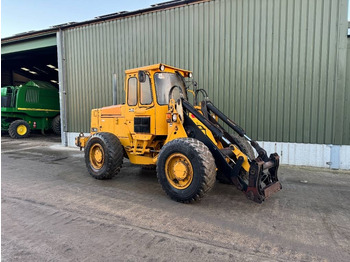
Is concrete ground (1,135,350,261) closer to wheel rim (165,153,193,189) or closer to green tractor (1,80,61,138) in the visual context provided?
wheel rim (165,153,193,189)

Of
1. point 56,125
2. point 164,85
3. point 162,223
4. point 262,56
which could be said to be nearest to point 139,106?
point 164,85

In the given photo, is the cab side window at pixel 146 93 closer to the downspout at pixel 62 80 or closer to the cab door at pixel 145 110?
the cab door at pixel 145 110

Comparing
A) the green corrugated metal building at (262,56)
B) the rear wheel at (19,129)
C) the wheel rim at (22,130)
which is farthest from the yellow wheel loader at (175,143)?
the wheel rim at (22,130)

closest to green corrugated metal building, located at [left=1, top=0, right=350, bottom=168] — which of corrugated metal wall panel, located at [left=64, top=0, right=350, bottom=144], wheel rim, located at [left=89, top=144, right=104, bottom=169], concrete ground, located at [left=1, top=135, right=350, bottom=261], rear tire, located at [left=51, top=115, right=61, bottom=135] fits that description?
corrugated metal wall panel, located at [left=64, top=0, right=350, bottom=144]

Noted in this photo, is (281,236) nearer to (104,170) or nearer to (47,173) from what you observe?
(104,170)

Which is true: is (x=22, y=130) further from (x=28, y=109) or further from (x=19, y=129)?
(x=28, y=109)

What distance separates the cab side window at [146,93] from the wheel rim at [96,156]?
163cm

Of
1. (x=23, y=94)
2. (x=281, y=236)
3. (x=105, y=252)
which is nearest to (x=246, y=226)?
(x=281, y=236)

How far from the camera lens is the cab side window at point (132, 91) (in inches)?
222

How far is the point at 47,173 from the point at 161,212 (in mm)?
4118

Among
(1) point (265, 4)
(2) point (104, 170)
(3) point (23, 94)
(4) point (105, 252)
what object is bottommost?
(4) point (105, 252)

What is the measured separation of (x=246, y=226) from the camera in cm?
364

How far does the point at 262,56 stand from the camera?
8.02 m

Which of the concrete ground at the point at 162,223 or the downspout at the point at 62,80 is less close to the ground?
the downspout at the point at 62,80
